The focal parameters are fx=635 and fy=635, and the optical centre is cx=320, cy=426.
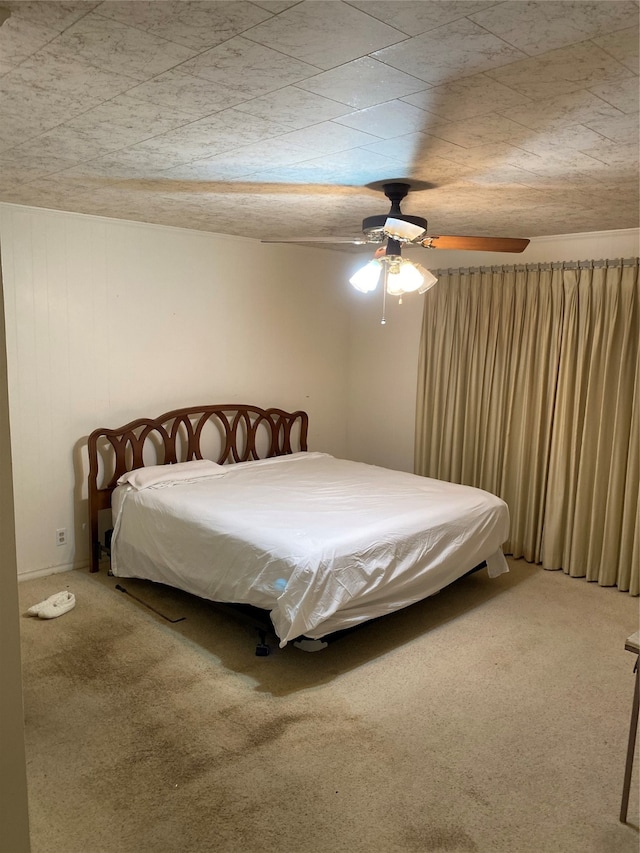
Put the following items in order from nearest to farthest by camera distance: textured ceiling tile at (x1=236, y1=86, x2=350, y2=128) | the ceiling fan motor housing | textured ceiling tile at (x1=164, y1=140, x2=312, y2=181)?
textured ceiling tile at (x1=236, y1=86, x2=350, y2=128)
textured ceiling tile at (x1=164, y1=140, x2=312, y2=181)
the ceiling fan motor housing

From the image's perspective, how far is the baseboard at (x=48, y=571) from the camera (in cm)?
445

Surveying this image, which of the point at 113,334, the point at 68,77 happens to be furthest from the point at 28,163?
the point at 113,334

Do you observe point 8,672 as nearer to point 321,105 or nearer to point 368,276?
point 321,105

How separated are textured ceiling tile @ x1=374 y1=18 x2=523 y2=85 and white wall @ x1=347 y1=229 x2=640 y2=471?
11.7 feet

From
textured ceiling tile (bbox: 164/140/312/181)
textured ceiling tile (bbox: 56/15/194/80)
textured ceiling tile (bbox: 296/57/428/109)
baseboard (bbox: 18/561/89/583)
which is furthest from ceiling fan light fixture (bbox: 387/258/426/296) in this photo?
baseboard (bbox: 18/561/89/583)

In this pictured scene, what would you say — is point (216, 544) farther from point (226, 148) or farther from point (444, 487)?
point (226, 148)

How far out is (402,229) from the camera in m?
3.14

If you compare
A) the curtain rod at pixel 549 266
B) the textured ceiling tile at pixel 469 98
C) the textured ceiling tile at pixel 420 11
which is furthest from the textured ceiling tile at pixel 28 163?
the curtain rod at pixel 549 266

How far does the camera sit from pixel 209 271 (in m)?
5.19

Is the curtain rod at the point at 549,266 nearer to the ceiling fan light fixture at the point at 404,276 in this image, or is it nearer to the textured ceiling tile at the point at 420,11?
the ceiling fan light fixture at the point at 404,276

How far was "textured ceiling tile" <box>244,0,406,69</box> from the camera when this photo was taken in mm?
1529

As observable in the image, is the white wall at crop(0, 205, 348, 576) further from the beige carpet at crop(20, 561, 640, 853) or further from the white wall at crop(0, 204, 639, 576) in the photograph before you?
the beige carpet at crop(20, 561, 640, 853)

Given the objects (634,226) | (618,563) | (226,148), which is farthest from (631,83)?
(618,563)

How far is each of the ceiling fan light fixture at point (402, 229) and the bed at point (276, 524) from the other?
161cm
